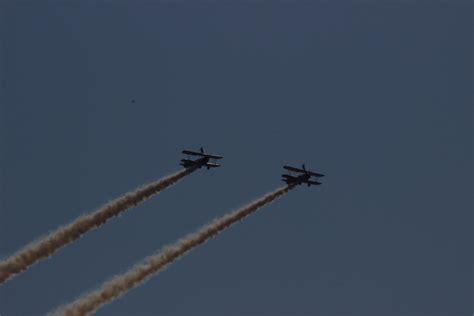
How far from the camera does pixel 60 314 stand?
149m

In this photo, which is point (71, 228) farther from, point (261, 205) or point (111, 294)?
point (261, 205)

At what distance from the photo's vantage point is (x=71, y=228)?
159250 mm

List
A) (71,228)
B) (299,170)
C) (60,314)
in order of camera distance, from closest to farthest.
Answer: (60,314), (71,228), (299,170)

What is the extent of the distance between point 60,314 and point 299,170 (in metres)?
36.1

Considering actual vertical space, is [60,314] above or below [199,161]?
below

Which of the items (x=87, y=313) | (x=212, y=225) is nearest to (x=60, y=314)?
(x=87, y=313)

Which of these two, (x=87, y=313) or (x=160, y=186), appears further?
(x=160, y=186)

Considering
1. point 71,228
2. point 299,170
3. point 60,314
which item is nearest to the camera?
point 60,314

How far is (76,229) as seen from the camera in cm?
15950

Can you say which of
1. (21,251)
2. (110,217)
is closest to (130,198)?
(110,217)

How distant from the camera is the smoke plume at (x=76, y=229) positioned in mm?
153000

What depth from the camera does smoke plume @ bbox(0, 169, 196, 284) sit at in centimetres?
15300

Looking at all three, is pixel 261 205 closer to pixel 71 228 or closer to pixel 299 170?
pixel 299 170

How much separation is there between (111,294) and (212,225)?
16.0 m
